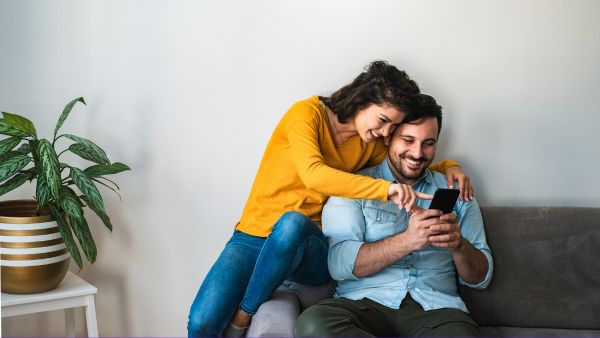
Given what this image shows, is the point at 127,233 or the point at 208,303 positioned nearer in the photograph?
the point at 208,303

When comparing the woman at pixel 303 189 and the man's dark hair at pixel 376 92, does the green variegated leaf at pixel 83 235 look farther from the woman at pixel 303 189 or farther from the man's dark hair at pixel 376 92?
the man's dark hair at pixel 376 92

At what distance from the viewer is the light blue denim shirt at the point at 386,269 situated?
2180mm

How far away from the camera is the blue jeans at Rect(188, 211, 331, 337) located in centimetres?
206

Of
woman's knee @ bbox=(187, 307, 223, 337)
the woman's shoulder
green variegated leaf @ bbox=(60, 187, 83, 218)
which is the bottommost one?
woman's knee @ bbox=(187, 307, 223, 337)

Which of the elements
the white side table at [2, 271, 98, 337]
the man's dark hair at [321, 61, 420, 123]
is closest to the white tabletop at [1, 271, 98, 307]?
the white side table at [2, 271, 98, 337]

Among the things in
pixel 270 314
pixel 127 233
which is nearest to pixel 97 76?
pixel 127 233

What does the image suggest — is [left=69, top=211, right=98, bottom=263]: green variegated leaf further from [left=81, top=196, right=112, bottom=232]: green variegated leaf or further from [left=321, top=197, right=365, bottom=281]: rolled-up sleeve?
[left=321, top=197, right=365, bottom=281]: rolled-up sleeve

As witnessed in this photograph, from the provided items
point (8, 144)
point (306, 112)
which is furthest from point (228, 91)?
point (8, 144)

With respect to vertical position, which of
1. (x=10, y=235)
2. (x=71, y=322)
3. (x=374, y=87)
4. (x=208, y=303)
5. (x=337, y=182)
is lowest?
(x=71, y=322)

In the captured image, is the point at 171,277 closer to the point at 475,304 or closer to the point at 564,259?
the point at 475,304

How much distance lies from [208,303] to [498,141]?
1392 mm

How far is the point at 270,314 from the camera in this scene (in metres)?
1.97

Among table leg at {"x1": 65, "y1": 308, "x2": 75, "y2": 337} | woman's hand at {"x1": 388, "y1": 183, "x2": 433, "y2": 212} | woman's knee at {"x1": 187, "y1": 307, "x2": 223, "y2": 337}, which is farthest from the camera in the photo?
table leg at {"x1": 65, "y1": 308, "x2": 75, "y2": 337}

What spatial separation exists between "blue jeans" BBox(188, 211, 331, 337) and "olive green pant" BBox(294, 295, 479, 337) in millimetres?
151
